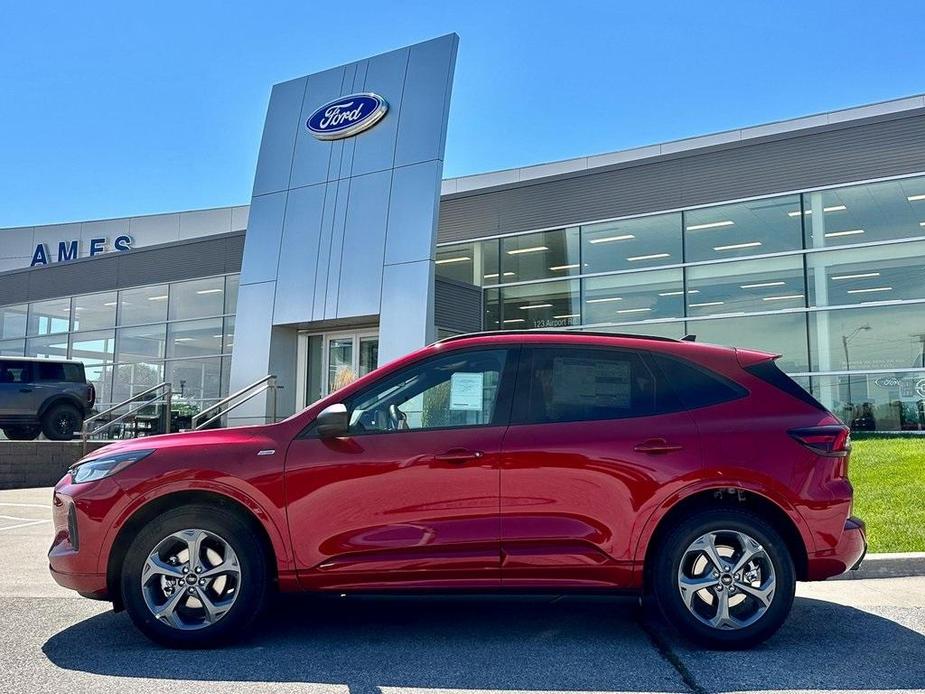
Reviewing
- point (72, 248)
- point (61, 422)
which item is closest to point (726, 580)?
point (61, 422)

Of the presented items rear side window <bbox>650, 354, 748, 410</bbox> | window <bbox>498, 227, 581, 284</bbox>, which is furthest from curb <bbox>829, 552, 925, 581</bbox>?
window <bbox>498, 227, 581, 284</bbox>

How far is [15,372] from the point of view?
16984 mm

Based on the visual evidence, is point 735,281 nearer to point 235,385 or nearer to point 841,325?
point 841,325

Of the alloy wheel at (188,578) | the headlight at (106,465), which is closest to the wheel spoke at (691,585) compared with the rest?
the alloy wheel at (188,578)

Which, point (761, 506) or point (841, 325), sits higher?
point (841, 325)

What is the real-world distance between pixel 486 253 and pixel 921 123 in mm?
9140

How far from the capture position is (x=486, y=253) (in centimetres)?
1955

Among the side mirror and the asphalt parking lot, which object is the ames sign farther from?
the side mirror

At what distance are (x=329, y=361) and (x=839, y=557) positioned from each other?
46.5ft

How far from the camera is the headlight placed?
15.3ft

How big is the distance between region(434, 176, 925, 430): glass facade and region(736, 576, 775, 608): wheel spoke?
40.7 feet

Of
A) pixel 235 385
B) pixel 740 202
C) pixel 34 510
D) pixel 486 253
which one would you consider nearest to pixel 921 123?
pixel 740 202

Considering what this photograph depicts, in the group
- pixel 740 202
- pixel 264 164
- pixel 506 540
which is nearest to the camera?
pixel 506 540

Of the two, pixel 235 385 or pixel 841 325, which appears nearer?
pixel 841 325
